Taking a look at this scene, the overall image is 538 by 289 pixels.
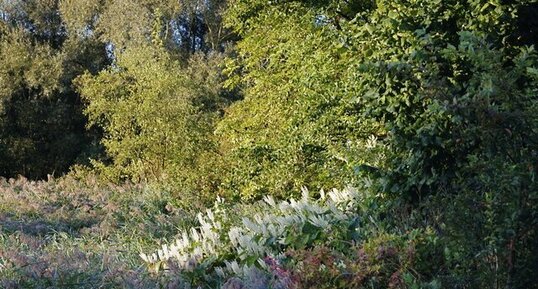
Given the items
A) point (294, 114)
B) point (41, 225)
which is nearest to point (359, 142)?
point (294, 114)

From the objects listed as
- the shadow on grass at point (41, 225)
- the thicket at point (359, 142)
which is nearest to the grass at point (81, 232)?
the shadow on grass at point (41, 225)

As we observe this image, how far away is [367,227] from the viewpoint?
14.4 feet

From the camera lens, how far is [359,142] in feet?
23.0

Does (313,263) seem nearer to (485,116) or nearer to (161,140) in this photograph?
(485,116)

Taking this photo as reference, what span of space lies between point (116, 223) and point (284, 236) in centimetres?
495

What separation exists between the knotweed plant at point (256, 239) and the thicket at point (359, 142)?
0.02m

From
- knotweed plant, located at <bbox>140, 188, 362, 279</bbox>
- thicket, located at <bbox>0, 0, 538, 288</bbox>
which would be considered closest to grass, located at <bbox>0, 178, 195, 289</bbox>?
knotweed plant, located at <bbox>140, 188, 362, 279</bbox>

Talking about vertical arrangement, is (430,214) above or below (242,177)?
above

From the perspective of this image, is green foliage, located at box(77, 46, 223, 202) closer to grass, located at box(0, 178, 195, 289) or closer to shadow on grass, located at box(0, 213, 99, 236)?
grass, located at box(0, 178, 195, 289)

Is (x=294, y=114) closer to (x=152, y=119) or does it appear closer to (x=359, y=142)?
(x=359, y=142)

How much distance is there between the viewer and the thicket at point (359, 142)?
9.66 ft

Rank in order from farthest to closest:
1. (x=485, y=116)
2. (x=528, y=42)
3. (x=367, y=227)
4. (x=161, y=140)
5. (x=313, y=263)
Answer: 1. (x=161, y=140)
2. (x=528, y=42)
3. (x=367, y=227)
4. (x=313, y=263)
5. (x=485, y=116)

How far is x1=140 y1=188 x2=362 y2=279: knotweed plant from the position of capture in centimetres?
428

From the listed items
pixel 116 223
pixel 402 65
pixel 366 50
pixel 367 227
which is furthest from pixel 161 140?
pixel 402 65
